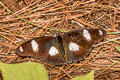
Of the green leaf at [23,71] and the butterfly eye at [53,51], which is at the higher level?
the green leaf at [23,71]

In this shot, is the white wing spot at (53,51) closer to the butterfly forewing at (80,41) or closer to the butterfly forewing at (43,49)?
the butterfly forewing at (43,49)

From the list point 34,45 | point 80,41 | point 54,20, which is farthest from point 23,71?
point 54,20

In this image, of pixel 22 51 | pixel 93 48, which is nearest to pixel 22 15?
→ pixel 22 51

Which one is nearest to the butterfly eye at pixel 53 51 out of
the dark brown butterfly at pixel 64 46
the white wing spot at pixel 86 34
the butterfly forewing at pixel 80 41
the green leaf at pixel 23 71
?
the dark brown butterfly at pixel 64 46

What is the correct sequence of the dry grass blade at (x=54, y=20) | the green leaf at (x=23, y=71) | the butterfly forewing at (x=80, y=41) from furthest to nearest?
1. the dry grass blade at (x=54, y=20)
2. the butterfly forewing at (x=80, y=41)
3. the green leaf at (x=23, y=71)

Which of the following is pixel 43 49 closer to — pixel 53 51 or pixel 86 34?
pixel 53 51

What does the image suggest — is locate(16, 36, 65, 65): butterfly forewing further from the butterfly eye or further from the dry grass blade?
the dry grass blade

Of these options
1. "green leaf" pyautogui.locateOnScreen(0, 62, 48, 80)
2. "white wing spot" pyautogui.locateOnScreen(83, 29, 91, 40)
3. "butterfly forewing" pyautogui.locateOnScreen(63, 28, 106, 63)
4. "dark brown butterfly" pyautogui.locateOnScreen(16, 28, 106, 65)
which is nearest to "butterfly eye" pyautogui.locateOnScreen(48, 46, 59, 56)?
"dark brown butterfly" pyautogui.locateOnScreen(16, 28, 106, 65)
